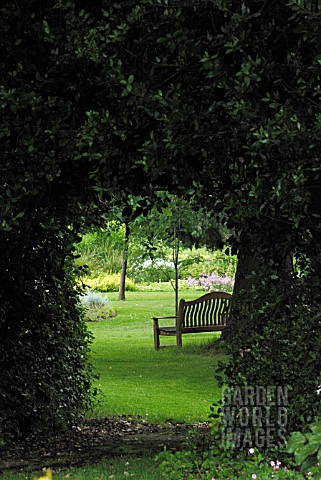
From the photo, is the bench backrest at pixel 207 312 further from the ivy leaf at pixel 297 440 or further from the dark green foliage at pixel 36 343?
the ivy leaf at pixel 297 440

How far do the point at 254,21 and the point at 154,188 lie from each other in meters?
1.27

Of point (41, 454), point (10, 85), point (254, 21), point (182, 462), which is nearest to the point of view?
point (254, 21)

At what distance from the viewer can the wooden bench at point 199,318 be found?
542 inches

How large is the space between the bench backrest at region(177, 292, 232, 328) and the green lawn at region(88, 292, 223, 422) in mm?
489

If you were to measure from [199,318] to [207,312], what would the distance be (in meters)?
0.18

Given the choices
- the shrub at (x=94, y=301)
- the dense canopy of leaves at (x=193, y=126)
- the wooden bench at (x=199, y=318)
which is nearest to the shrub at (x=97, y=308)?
the shrub at (x=94, y=301)

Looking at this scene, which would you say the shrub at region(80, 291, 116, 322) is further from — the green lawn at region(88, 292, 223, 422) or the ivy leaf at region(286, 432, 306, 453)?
the ivy leaf at region(286, 432, 306, 453)

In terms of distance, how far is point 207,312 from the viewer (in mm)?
14070

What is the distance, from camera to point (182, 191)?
5.42 m

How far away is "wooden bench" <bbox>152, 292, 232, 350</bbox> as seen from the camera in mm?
Answer: 13773

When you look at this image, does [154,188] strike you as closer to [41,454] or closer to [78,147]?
[78,147]

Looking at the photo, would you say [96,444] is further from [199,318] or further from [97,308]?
[97,308]

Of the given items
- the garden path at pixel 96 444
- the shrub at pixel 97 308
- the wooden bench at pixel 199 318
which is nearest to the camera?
the garden path at pixel 96 444

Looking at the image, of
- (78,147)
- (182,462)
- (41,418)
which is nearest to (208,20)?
(78,147)
